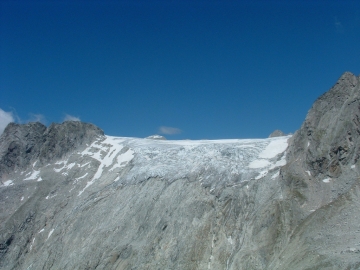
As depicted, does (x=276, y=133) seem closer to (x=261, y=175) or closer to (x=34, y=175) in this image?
(x=261, y=175)

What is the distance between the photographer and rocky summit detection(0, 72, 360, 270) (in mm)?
36438

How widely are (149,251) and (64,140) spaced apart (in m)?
37.6

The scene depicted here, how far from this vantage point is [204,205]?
1806 inches

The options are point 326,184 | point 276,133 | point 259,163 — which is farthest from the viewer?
point 276,133

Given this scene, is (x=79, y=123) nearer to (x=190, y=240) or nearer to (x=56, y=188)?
(x=56, y=188)

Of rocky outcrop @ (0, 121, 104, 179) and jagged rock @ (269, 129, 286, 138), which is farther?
jagged rock @ (269, 129, 286, 138)

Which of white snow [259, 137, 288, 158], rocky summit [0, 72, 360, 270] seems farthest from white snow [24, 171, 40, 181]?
white snow [259, 137, 288, 158]

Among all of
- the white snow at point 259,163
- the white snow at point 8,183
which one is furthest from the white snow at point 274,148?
the white snow at point 8,183

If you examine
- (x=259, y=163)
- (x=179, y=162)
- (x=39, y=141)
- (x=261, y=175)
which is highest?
(x=39, y=141)

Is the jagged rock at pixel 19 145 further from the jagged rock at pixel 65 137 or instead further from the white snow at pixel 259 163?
the white snow at pixel 259 163

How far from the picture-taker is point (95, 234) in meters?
48.8

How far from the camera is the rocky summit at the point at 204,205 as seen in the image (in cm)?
3644

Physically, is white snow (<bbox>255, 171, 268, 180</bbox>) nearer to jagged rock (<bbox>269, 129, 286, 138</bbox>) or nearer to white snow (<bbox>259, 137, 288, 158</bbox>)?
white snow (<bbox>259, 137, 288, 158</bbox>)

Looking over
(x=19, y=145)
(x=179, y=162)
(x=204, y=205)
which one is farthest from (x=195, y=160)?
(x=19, y=145)
